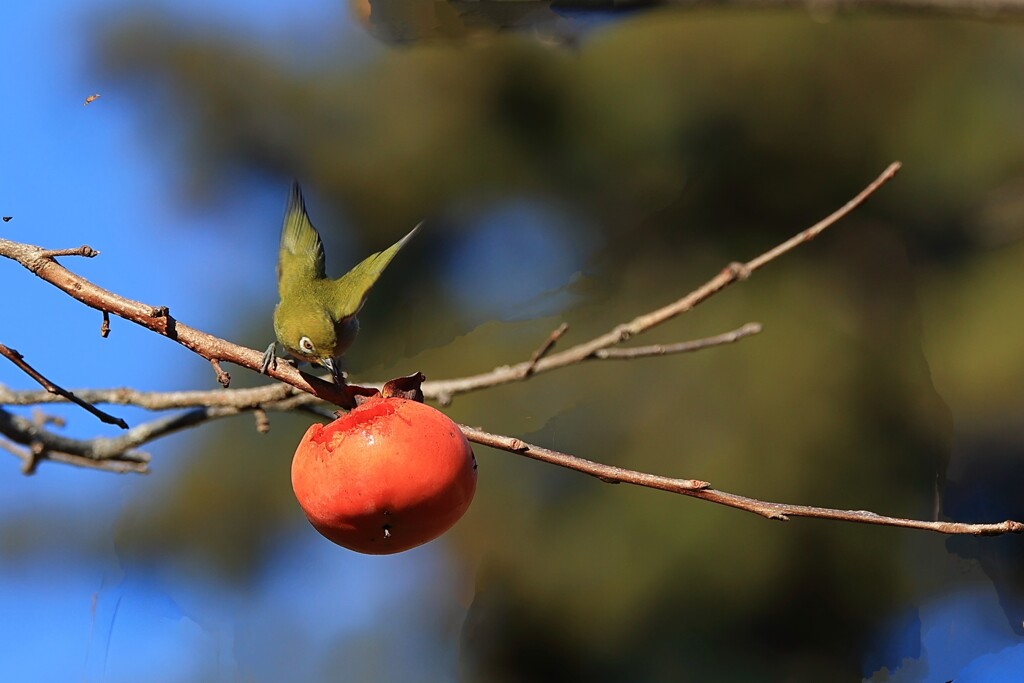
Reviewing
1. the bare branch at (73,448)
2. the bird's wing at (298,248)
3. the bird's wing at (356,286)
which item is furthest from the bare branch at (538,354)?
the bird's wing at (298,248)

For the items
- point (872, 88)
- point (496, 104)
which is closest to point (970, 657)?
point (872, 88)

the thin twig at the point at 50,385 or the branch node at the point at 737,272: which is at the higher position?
the thin twig at the point at 50,385

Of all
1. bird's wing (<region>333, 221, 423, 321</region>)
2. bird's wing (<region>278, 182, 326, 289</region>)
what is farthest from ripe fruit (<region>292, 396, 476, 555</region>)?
bird's wing (<region>278, 182, 326, 289</region>)

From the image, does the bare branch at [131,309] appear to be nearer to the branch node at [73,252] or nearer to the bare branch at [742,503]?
the branch node at [73,252]

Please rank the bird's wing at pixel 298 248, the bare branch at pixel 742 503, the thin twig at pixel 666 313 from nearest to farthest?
1. the bare branch at pixel 742 503
2. the thin twig at pixel 666 313
3. the bird's wing at pixel 298 248

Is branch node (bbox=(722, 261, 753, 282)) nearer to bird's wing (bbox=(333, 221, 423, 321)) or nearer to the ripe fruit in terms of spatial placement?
the ripe fruit

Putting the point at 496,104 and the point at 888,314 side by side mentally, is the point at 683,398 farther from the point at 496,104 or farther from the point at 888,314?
the point at 496,104
